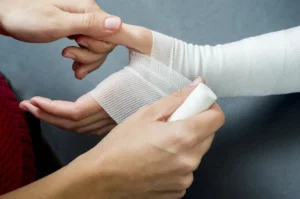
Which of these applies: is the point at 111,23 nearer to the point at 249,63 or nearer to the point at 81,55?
the point at 81,55

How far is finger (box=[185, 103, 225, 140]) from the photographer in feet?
1.66

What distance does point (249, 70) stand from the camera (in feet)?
2.24

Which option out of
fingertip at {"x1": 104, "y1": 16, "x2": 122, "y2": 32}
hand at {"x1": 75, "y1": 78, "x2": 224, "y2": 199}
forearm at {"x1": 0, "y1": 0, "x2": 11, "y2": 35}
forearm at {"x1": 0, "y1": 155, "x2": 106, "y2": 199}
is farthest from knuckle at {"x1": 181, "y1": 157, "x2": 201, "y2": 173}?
forearm at {"x1": 0, "y1": 0, "x2": 11, "y2": 35}

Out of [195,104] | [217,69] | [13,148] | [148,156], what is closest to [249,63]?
[217,69]

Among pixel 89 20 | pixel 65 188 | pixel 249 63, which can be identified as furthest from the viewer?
pixel 249 63

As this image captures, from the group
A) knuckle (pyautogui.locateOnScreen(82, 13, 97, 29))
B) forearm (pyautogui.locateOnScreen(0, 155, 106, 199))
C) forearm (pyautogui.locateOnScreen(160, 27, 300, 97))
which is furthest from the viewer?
forearm (pyautogui.locateOnScreen(160, 27, 300, 97))

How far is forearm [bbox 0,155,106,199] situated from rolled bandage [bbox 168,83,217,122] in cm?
14

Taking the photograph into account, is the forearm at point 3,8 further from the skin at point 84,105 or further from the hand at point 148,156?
the hand at point 148,156

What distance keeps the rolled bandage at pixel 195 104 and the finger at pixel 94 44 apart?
16 cm

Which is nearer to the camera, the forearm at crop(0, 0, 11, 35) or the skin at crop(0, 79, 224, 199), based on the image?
the skin at crop(0, 79, 224, 199)

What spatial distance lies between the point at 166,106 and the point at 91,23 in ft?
0.52

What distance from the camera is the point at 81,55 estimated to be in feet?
2.08

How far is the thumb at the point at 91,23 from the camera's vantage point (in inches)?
22.9

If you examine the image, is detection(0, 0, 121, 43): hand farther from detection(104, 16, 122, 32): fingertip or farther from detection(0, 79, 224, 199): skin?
detection(0, 79, 224, 199): skin
